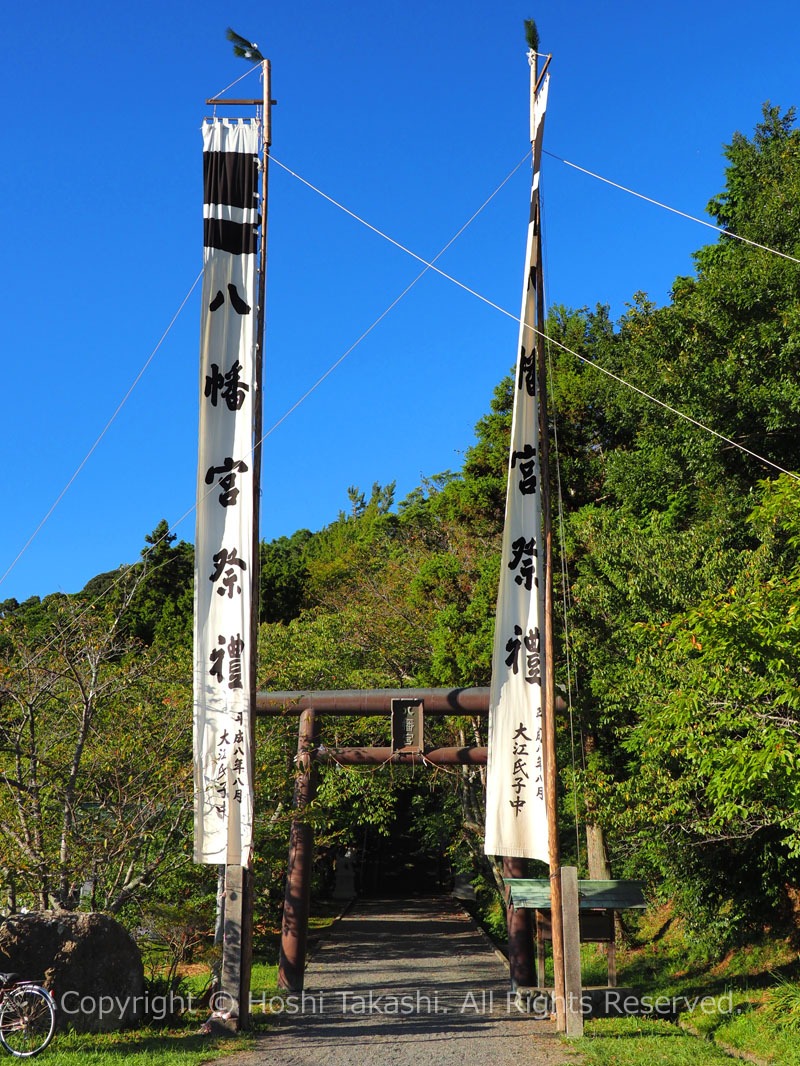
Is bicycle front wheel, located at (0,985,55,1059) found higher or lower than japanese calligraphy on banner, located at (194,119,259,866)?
lower

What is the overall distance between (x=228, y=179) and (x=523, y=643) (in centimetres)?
653

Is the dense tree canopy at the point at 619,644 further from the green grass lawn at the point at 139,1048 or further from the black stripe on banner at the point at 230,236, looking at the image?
the black stripe on banner at the point at 230,236

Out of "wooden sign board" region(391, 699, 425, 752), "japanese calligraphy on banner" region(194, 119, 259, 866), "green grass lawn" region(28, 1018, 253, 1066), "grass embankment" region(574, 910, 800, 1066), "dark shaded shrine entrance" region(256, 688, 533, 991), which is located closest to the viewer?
"green grass lawn" region(28, 1018, 253, 1066)

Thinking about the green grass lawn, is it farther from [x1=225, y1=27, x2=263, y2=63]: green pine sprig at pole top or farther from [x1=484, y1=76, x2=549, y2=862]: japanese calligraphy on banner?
[x1=225, y1=27, x2=263, y2=63]: green pine sprig at pole top

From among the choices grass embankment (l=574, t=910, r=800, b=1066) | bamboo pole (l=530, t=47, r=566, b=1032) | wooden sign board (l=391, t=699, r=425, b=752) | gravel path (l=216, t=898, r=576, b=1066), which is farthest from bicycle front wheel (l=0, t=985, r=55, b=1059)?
wooden sign board (l=391, t=699, r=425, b=752)

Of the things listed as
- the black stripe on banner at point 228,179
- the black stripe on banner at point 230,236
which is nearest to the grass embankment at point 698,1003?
the black stripe on banner at point 230,236

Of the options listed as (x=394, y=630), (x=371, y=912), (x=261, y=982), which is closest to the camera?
(x=261, y=982)

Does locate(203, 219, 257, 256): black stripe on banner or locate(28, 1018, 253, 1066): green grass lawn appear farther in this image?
locate(203, 219, 257, 256): black stripe on banner

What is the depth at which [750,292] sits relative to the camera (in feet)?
59.1

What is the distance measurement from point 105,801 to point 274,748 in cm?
598

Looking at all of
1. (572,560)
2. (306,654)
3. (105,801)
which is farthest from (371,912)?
(105,801)

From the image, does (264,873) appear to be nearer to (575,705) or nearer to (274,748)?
(274,748)

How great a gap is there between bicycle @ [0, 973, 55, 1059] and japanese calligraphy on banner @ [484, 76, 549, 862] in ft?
15.0

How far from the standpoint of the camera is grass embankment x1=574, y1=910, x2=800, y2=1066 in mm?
8656
